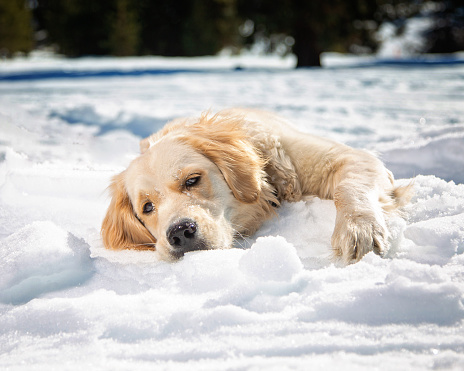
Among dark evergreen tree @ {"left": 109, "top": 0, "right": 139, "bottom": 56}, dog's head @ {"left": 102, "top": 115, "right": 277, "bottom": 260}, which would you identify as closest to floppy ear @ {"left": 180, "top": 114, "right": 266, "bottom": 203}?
dog's head @ {"left": 102, "top": 115, "right": 277, "bottom": 260}

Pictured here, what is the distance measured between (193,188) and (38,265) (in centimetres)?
84

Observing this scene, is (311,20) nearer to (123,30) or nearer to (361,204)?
(123,30)

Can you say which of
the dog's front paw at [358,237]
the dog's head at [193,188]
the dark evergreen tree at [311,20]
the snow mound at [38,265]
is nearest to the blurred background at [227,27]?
the dark evergreen tree at [311,20]

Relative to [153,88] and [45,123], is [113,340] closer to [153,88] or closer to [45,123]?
[45,123]

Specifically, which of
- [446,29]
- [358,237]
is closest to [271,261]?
[358,237]

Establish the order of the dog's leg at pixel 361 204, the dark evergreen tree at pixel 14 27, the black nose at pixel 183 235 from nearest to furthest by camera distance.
A: the dog's leg at pixel 361 204, the black nose at pixel 183 235, the dark evergreen tree at pixel 14 27

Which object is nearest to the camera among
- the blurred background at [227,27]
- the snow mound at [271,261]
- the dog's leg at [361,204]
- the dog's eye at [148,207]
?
the snow mound at [271,261]

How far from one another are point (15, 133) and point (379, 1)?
41.8 ft

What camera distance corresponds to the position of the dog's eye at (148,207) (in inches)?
99.9

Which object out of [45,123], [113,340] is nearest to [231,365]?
[113,340]

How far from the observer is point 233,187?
2582mm

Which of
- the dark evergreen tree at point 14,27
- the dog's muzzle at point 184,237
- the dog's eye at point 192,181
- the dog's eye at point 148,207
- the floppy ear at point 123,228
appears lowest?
the dark evergreen tree at point 14,27

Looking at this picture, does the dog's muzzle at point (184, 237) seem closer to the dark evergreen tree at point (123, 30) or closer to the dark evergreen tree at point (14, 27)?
the dark evergreen tree at point (123, 30)

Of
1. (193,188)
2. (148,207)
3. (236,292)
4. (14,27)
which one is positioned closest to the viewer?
(236,292)
